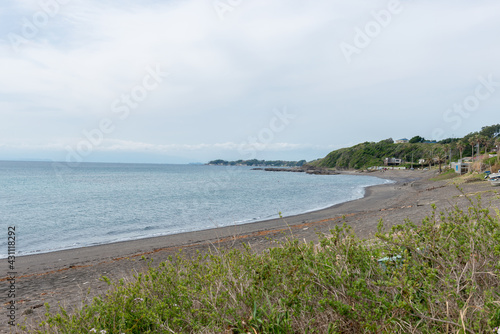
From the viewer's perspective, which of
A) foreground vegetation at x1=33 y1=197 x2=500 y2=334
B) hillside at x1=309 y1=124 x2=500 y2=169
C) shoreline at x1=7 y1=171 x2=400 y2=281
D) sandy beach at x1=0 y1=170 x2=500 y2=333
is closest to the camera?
foreground vegetation at x1=33 y1=197 x2=500 y2=334

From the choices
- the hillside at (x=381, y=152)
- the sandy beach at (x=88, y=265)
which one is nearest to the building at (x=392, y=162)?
the hillside at (x=381, y=152)

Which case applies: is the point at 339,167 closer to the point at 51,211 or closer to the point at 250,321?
the point at 51,211

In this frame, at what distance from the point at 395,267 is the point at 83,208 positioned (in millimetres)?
34235

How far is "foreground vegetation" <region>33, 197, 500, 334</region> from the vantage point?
8.55ft

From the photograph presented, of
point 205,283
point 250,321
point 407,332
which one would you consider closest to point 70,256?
point 205,283

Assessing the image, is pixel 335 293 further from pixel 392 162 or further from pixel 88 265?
pixel 392 162

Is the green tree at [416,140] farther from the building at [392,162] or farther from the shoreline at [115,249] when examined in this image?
the shoreline at [115,249]

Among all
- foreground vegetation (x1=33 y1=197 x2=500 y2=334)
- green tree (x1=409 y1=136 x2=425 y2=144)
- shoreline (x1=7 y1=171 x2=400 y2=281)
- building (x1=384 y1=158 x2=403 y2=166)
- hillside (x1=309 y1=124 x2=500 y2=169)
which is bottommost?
shoreline (x1=7 y1=171 x2=400 y2=281)

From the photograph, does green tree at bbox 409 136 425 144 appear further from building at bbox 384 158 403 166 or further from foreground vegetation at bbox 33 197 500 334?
foreground vegetation at bbox 33 197 500 334

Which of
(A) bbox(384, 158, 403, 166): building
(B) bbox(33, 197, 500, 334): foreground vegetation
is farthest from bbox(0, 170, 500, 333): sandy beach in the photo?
(A) bbox(384, 158, 403, 166): building

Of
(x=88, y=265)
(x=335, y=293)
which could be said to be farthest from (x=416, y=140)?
(x=335, y=293)

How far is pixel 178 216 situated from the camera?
27.3m

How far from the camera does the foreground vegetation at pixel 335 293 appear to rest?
8.55 ft

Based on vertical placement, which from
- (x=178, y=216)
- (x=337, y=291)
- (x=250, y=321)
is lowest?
(x=178, y=216)
